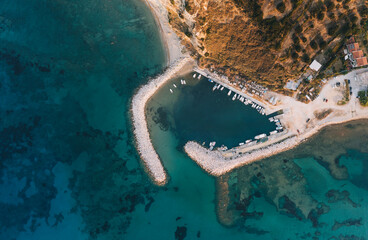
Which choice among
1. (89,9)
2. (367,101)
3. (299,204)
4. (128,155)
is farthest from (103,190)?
(367,101)

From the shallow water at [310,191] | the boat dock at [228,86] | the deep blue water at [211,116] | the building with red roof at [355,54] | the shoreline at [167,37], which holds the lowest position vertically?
the shallow water at [310,191]

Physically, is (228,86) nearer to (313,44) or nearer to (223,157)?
(223,157)

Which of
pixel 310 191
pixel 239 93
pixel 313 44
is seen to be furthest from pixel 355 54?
pixel 310 191

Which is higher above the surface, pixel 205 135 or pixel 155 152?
pixel 205 135

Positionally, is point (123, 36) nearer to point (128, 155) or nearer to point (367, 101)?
point (128, 155)

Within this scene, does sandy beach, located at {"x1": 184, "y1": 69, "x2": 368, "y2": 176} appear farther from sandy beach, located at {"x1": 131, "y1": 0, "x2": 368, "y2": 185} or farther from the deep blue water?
the deep blue water

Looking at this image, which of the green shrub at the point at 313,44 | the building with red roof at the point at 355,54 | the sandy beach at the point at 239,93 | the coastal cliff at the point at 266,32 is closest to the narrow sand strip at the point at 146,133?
the sandy beach at the point at 239,93

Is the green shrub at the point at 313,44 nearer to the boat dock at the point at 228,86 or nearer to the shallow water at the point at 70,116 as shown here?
the boat dock at the point at 228,86
